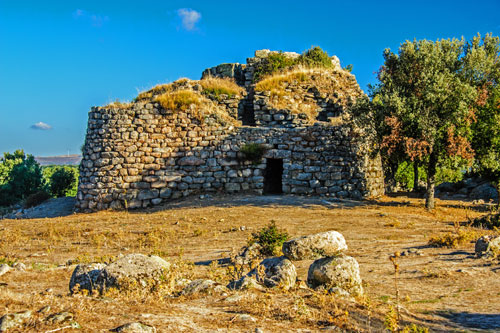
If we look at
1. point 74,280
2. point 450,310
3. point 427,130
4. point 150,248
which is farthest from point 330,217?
point 74,280

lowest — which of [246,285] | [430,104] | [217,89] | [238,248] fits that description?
[238,248]

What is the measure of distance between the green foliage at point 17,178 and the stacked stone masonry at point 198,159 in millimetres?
8922

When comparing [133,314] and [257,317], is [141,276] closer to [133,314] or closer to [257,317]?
[133,314]

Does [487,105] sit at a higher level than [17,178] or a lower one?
higher

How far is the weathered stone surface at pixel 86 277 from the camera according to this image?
5.13 m

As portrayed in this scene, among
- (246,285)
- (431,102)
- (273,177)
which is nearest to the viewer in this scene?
(246,285)

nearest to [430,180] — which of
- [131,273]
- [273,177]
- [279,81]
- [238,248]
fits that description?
[273,177]

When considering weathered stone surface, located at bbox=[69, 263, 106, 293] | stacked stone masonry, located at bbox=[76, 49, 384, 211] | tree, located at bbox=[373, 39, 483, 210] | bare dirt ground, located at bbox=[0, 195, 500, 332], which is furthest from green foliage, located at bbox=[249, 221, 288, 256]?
stacked stone masonry, located at bbox=[76, 49, 384, 211]

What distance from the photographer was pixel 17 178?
77.1 ft

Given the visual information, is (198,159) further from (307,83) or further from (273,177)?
(307,83)

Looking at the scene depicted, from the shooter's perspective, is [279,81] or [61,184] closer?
[279,81]

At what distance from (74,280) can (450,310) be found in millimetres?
4748

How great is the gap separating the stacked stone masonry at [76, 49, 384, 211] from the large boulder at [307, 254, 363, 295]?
1068 cm

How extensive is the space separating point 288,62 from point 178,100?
8.94 m
